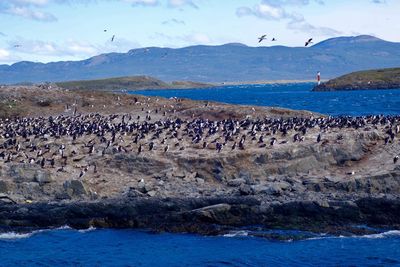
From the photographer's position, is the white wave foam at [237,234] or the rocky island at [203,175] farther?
the rocky island at [203,175]

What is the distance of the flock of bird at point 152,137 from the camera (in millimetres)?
40469

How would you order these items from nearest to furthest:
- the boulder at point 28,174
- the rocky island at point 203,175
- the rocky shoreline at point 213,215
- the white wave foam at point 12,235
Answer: the white wave foam at point 12,235 < the rocky shoreline at point 213,215 < the rocky island at point 203,175 < the boulder at point 28,174

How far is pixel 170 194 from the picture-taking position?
114 feet

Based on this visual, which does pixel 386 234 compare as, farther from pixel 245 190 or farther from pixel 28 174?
pixel 28 174

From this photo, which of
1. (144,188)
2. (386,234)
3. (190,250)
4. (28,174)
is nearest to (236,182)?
(144,188)

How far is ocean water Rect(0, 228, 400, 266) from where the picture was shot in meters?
27.4

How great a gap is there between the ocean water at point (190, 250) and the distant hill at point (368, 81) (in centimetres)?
15324

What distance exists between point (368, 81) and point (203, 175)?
15046 centimetres

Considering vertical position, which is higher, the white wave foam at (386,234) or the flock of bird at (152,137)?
the flock of bird at (152,137)

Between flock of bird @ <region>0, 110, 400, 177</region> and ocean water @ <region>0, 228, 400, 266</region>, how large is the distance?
316 inches

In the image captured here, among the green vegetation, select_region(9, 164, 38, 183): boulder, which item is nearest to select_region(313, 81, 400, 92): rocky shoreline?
the green vegetation

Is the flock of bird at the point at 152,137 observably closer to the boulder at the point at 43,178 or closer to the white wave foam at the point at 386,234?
the boulder at the point at 43,178

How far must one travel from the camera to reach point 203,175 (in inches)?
1481

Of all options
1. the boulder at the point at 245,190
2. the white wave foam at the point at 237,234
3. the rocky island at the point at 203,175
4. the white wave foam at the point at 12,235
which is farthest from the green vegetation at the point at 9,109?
the white wave foam at the point at 237,234
